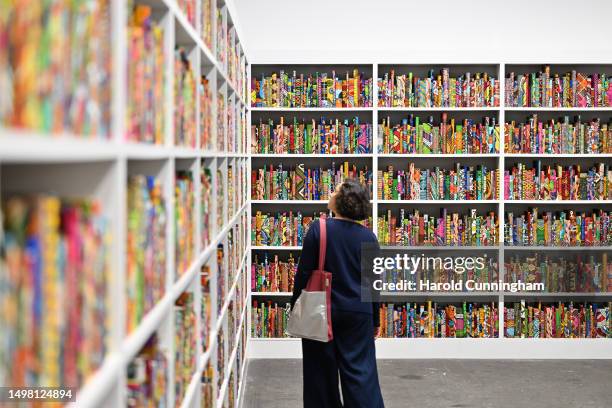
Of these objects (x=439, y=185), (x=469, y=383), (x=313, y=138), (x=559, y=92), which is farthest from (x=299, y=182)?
(x=559, y=92)

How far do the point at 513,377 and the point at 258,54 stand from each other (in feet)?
10.2

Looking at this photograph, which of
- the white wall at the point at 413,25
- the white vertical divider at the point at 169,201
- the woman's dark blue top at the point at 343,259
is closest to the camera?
the white vertical divider at the point at 169,201

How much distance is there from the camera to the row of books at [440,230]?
19.4ft

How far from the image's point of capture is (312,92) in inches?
233

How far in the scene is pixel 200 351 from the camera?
225 cm

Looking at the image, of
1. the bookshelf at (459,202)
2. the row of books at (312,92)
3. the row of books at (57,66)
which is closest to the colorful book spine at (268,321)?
the bookshelf at (459,202)

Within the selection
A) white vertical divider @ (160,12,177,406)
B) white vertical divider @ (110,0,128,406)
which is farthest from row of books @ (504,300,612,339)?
white vertical divider @ (110,0,128,406)

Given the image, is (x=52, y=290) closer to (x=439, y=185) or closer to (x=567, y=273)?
(x=439, y=185)

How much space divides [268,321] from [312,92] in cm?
188

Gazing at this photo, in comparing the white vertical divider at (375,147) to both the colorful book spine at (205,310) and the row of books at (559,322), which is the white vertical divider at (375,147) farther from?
the colorful book spine at (205,310)

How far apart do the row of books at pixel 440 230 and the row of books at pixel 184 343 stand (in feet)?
12.8

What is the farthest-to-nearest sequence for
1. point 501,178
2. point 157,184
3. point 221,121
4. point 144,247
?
point 501,178 < point 221,121 < point 157,184 < point 144,247

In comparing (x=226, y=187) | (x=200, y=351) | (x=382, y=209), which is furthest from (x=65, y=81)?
(x=382, y=209)

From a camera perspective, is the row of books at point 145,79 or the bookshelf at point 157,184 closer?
the bookshelf at point 157,184
